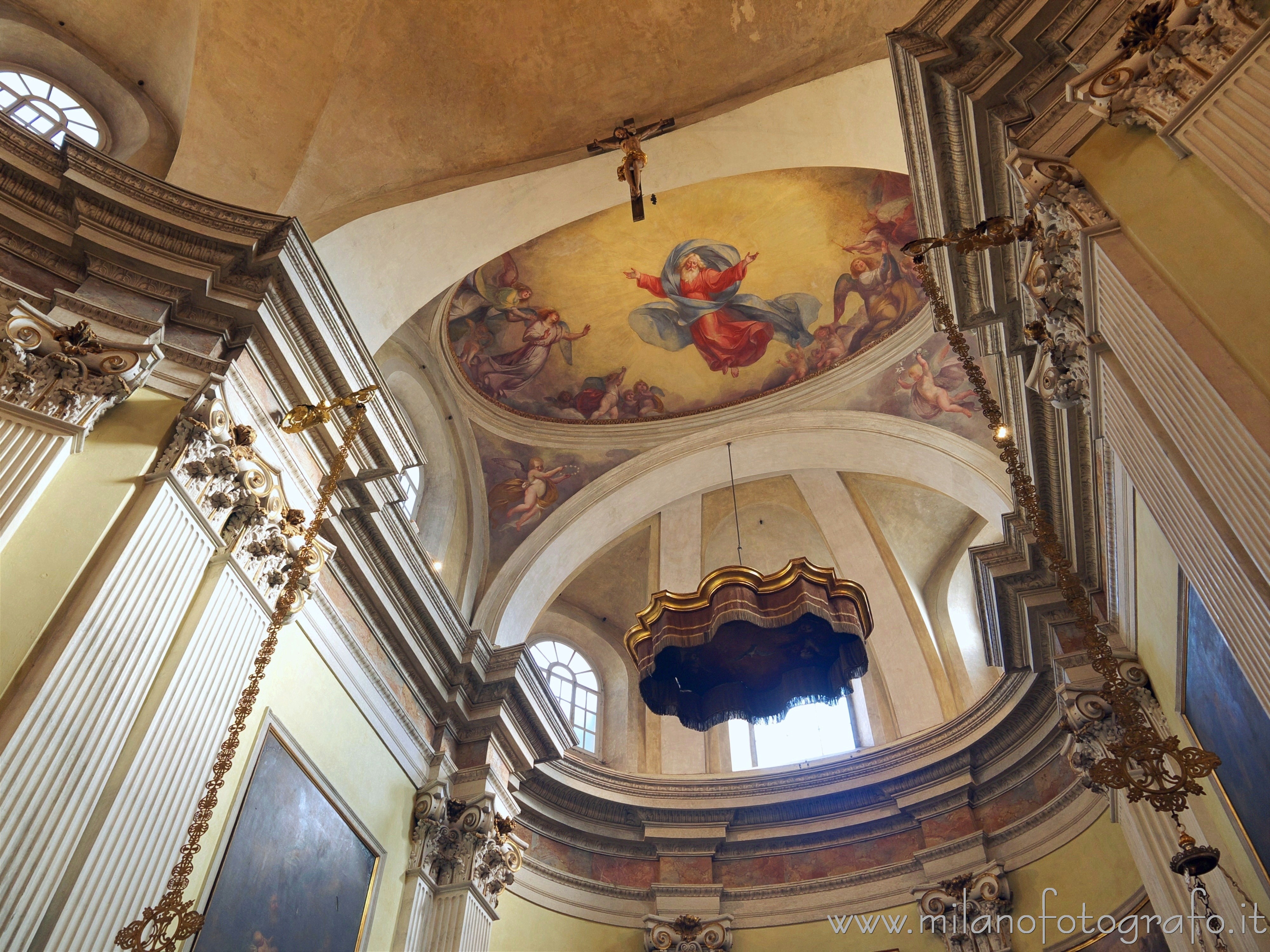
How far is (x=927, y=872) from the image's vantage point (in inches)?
403

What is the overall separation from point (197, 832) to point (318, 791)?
292 cm

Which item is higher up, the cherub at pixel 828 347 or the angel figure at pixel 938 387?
the cherub at pixel 828 347

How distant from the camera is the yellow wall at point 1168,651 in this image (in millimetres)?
5500

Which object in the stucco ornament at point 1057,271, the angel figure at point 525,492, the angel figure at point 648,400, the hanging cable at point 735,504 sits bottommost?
the stucco ornament at point 1057,271

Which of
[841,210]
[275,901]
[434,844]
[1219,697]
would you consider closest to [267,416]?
[275,901]

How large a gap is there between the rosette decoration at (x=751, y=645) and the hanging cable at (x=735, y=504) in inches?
140

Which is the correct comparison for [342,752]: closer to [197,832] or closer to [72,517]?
[72,517]

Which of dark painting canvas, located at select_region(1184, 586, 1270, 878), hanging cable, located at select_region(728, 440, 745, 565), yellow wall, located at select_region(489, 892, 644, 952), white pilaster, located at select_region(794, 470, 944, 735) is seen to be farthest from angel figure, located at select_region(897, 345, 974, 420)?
yellow wall, located at select_region(489, 892, 644, 952)

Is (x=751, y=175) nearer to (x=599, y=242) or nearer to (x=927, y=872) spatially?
(x=599, y=242)

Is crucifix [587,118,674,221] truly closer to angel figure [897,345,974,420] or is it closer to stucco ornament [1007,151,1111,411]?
stucco ornament [1007,151,1111,411]

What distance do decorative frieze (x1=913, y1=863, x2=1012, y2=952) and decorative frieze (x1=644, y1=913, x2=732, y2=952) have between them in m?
2.12

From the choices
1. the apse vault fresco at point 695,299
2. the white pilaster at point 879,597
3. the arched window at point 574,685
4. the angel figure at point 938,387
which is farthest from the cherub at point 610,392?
the angel figure at point 938,387

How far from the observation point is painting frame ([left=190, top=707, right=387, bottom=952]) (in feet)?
18.4

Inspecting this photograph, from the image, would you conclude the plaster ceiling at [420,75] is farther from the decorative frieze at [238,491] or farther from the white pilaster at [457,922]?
the white pilaster at [457,922]
